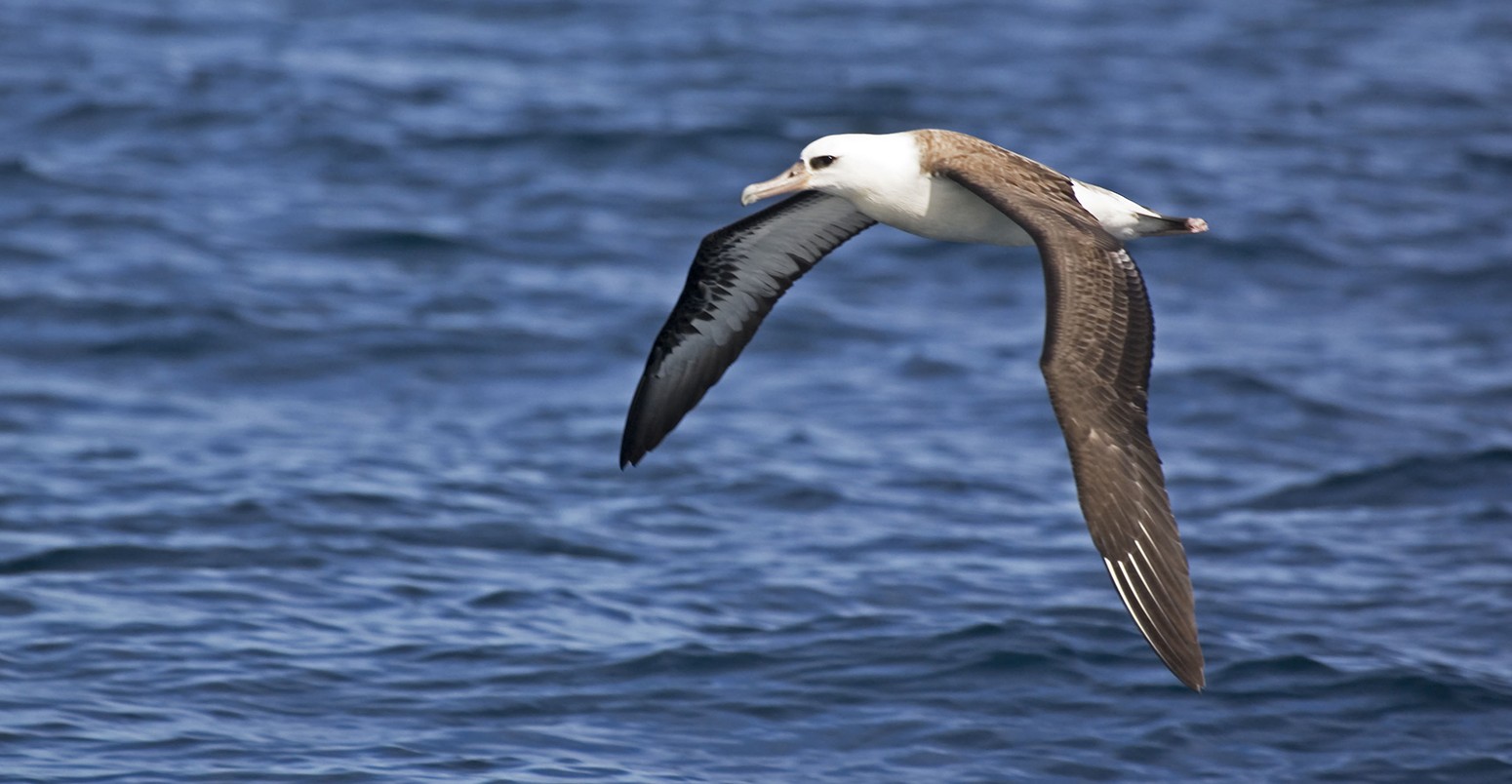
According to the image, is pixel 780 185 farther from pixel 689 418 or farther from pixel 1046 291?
pixel 689 418

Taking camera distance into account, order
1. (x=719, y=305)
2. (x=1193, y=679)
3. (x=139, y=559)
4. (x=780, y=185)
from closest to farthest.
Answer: (x=1193, y=679)
(x=780, y=185)
(x=719, y=305)
(x=139, y=559)

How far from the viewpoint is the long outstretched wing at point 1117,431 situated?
7.33m

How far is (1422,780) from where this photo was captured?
9.30 m

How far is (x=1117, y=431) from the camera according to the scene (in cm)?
740

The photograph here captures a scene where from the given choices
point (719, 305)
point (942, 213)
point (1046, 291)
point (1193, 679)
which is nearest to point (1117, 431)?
point (1046, 291)

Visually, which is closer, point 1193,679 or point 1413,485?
point 1193,679

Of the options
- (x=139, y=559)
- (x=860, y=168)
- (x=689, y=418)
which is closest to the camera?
(x=860, y=168)

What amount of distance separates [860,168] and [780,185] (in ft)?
1.24

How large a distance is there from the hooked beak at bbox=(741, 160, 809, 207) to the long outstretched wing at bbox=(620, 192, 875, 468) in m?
1.08

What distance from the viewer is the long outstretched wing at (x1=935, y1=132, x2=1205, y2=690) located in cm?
733

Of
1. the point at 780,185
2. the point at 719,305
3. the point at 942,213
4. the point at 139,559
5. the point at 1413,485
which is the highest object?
the point at 780,185

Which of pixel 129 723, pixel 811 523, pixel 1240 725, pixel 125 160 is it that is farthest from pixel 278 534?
pixel 125 160

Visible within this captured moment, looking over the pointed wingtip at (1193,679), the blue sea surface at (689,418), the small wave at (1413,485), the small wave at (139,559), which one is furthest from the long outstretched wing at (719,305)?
the small wave at (1413,485)

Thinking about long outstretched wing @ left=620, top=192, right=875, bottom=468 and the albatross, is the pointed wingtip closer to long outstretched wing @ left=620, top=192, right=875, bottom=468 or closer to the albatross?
the albatross
